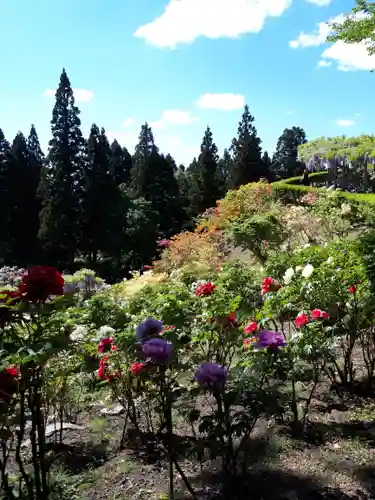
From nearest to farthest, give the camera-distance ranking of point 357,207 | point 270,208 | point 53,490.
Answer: point 53,490
point 357,207
point 270,208

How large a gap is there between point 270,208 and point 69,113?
16.9m

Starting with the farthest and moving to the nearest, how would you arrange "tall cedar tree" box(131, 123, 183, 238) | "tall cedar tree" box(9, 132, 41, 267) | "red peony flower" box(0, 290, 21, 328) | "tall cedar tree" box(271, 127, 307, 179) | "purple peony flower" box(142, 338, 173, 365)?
"tall cedar tree" box(271, 127, 307, 179) → "tall cedar tree" box(131, 123, 183, 238) → "tall cedar tree" box(9, 132, 41, 267) → "purple peony flower" box(142, 338, 173, 365) → "red peony flower" box(0, 290, 21, 328)

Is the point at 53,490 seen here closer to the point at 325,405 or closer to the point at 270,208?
the point at 325,405

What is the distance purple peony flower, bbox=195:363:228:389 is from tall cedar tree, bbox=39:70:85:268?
72.7 ft

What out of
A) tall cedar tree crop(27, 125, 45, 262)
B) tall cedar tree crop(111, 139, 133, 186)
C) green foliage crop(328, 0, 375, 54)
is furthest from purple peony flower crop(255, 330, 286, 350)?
tall cedar tree crop(111, 139, 133, 186)

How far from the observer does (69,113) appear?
25422mm

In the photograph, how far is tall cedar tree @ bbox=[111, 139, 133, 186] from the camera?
40.5m

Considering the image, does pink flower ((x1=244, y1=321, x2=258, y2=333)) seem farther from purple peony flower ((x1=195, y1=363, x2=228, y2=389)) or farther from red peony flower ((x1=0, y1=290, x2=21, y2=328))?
red peony flower ((x1=0, y1=290, x2=21, y2=328))

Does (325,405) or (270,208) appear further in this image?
(270,208)

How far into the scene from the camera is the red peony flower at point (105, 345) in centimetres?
312

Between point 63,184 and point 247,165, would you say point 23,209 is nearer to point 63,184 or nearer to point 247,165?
point 63,184

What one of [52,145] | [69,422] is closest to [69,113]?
[52,145]

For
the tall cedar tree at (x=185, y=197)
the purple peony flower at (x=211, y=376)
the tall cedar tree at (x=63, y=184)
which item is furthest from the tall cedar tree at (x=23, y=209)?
the purple peony flower at (x=211, y=376)

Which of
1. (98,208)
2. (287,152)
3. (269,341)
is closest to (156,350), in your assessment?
(269,341)
